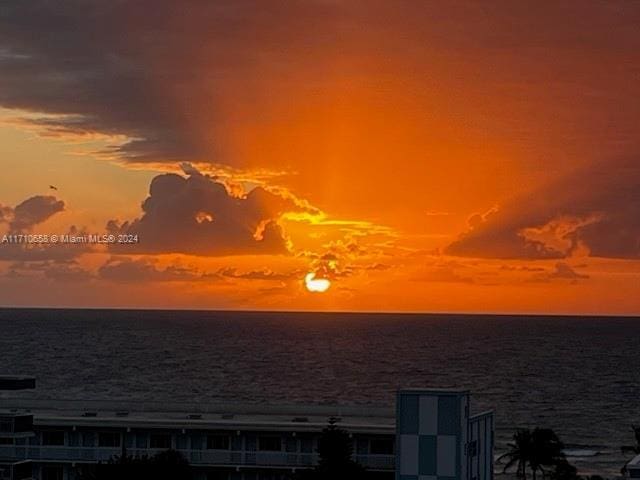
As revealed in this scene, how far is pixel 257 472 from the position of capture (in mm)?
76000

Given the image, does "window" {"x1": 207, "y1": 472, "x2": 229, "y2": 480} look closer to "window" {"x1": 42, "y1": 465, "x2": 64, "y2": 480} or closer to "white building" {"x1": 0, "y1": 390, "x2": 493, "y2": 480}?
"white building" {"x1": 0, "y1": 390, "x2": 493, "y2": 480}

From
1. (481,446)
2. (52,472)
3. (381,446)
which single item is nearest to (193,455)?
(52,472)

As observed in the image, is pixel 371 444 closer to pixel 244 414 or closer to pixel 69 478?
pixel 244 414

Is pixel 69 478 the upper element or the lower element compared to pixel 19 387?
lower

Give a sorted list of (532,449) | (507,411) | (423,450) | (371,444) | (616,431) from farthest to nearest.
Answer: (507,411) < (616,431) < (532,449) < (371,444) < (423,450)

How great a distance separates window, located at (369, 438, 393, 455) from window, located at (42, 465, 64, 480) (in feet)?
60.6

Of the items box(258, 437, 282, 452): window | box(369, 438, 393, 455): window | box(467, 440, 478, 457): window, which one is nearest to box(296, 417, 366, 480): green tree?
box(369, 438, 393, 455): window

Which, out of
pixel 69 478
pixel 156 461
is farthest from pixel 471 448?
pixel 69 478

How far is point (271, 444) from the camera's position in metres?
75.6

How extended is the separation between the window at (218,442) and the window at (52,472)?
8797 millimetres

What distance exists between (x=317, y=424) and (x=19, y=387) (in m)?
17.5

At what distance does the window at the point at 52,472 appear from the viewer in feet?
249

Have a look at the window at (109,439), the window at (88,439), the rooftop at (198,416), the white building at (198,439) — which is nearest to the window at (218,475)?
the white building at (198,439)

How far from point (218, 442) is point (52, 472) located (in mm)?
9839
